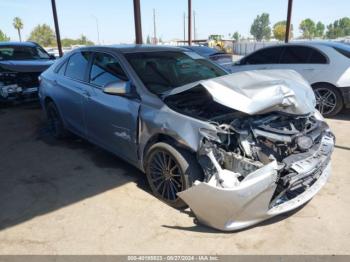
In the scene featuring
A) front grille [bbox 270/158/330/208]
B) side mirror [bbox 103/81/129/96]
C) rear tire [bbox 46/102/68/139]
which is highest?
side mirror [bbox 103/81/129/96]

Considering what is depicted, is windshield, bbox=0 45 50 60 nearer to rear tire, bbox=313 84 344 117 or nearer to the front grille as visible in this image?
rear tire, bbox=313 84 344 117

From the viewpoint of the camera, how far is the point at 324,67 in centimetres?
711

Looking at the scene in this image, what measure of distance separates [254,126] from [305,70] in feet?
15.7

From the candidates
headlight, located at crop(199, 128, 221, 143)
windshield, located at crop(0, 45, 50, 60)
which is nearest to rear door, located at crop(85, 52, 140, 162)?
headlight, located at crop(199, 128, 221, 143)

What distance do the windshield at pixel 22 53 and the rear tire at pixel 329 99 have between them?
319 inches

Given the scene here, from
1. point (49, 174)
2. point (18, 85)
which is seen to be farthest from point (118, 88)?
point (18, 85)

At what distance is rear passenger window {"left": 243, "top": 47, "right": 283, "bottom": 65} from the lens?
310 inches

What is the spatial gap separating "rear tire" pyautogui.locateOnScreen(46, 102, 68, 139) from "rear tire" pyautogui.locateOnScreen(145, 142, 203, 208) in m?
2.75

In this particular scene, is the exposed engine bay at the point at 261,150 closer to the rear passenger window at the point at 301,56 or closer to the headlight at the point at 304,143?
the headlight at the point at 304,143

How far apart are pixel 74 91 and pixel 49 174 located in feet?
4.14

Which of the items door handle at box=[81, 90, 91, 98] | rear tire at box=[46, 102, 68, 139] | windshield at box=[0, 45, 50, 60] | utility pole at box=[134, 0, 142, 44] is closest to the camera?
door handle at box=[81, 90, 91, 98]

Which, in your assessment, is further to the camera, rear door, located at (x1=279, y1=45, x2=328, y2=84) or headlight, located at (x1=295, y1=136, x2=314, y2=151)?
rear door, located at (x1=279, y1=45, x2=328, y2=84)

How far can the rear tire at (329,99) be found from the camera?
6992 mm

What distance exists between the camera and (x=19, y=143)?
6.19 m
